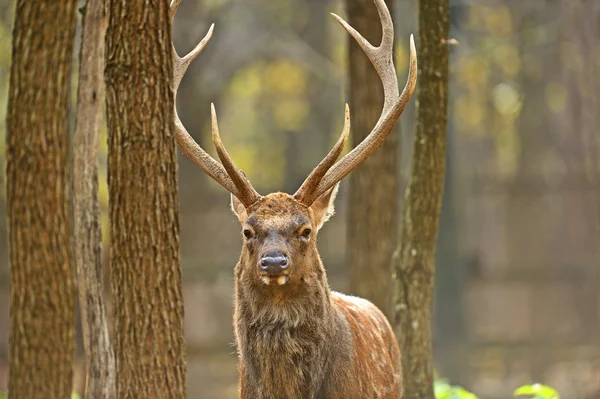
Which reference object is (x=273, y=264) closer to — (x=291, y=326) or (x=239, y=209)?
(x=291, y=326)

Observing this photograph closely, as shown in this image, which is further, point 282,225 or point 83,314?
point 83,314

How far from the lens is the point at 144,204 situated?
625 cm

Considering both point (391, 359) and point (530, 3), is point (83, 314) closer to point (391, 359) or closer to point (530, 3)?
point (391, 359)

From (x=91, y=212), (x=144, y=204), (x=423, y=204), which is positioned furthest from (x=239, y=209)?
(x=423, y=204)

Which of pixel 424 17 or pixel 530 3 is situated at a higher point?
pixel 530 3

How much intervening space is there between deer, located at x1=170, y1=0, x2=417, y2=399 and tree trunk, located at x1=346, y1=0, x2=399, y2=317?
2.81 meters

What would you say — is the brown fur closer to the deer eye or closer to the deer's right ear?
the deer eye

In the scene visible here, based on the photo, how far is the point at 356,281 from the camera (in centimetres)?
1069

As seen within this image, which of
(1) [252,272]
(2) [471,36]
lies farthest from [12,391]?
(2) [471,36]

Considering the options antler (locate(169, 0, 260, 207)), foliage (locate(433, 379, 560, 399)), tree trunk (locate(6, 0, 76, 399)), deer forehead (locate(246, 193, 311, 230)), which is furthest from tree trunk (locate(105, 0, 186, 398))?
foliage (locate(433, 379, 560, 399))

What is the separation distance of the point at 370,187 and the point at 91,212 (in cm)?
307

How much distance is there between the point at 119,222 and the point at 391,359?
2.69 metres

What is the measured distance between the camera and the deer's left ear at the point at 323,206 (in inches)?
306

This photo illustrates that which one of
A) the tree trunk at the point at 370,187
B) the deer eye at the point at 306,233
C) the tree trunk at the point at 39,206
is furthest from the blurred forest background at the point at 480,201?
the tree trunk at the point at 39,206
